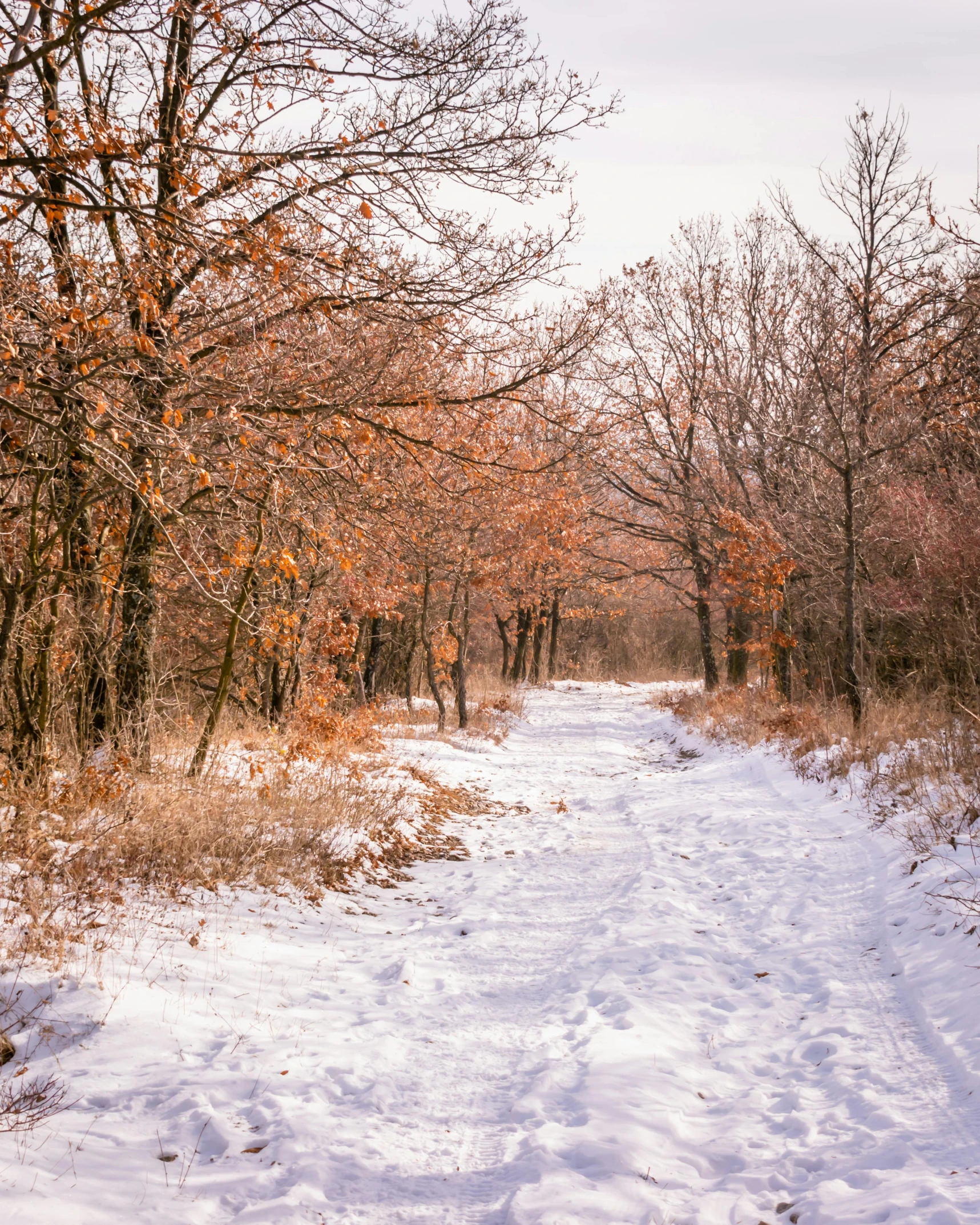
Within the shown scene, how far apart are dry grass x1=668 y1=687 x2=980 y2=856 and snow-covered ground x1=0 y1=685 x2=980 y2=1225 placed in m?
0.45

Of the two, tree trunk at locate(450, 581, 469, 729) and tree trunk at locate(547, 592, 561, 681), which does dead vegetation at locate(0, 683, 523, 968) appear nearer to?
tree trunk at locate(450, 581, 469, 729)

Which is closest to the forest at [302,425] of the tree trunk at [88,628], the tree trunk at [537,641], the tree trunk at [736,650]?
the tree trunk at [88,628]

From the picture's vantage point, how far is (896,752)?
29.2 ft

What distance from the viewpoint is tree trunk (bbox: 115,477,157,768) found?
812 centimetres

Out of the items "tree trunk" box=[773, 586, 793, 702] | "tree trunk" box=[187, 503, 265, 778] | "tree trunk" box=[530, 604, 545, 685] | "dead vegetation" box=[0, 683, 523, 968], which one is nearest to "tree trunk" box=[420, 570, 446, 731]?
"dead vegetation" box=[0, 683, 523, 968]

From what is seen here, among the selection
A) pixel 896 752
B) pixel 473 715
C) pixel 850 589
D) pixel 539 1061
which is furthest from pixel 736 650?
pixel 539 1061

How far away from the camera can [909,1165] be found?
3.21m

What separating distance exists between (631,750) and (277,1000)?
12.3 meters

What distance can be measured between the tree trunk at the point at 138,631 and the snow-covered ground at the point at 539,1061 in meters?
2.98

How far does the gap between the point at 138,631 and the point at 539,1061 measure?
596 cm

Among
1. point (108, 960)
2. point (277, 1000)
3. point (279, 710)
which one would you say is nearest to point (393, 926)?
point (277, 1000)

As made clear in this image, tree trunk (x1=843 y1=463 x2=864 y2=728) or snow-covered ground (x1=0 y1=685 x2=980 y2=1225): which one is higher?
tree trunk (x1=843 y1=463 x2=864 y2=728)

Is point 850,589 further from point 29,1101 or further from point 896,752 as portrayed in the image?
point 29,1101

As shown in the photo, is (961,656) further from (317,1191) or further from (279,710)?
(317,1191)
